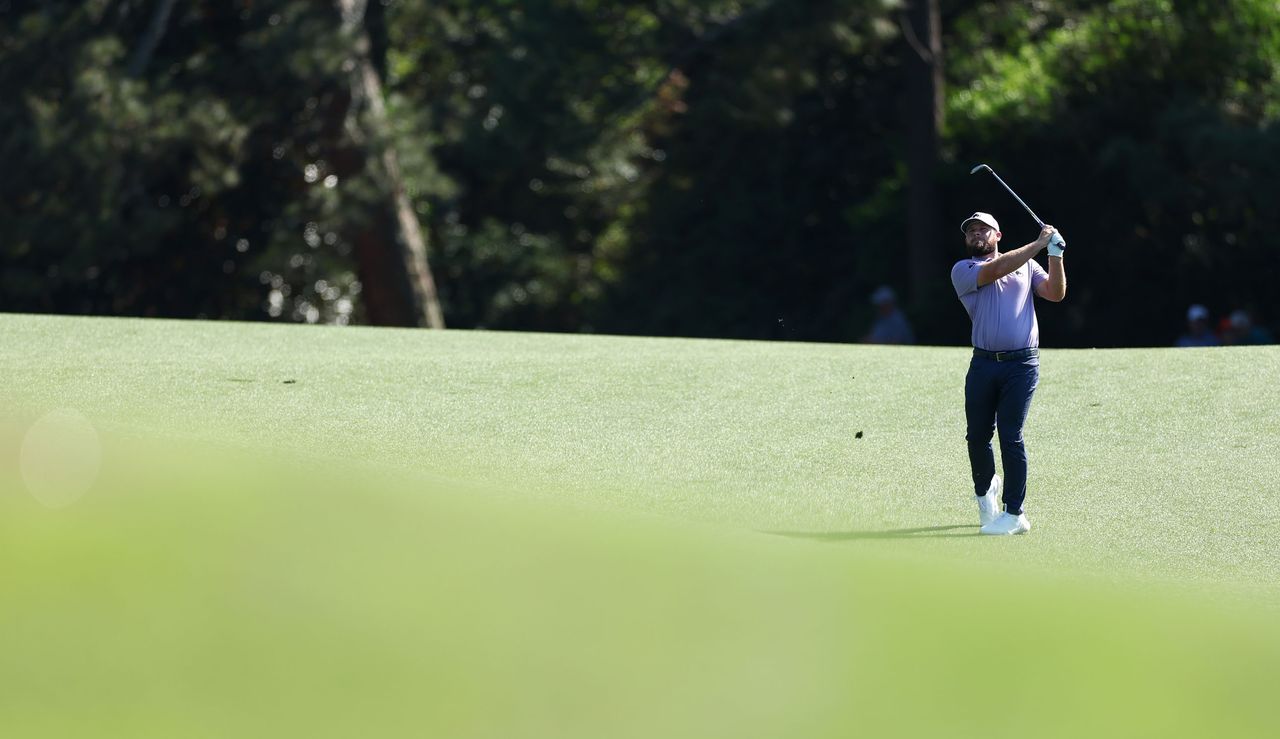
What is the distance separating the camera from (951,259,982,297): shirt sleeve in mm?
8195

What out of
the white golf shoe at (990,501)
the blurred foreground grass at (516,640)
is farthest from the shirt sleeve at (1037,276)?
the blurred foreground grass at (516,640)

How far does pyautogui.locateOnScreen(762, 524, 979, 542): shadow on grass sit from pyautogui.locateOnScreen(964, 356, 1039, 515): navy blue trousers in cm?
21

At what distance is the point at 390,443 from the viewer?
31.4ft

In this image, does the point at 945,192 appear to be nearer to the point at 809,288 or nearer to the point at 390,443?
the point at 809,288

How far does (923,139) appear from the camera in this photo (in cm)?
2711

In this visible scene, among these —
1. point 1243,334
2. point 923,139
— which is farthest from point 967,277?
point 923,139

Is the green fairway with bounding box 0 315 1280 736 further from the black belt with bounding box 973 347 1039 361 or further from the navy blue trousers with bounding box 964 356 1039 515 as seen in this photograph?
the black belt with bounding box 973 347 1039 361

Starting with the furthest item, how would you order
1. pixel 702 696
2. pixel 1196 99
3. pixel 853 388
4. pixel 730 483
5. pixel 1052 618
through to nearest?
pixel 1196 99 < pixel 853 388 < pixel 730 483 < pixel 1052 618 < pixel 702 696

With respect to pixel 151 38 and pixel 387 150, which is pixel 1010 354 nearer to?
pixel 387 150

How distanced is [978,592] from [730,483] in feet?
14.9

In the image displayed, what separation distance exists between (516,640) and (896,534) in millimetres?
4443

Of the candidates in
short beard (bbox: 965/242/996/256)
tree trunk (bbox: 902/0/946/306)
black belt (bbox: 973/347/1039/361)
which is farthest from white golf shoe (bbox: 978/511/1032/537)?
tree trunk (bbox: 902/0/946/306)

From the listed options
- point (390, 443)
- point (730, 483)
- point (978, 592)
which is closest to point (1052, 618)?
point (978, 592)

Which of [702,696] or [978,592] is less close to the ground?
[702,696]
